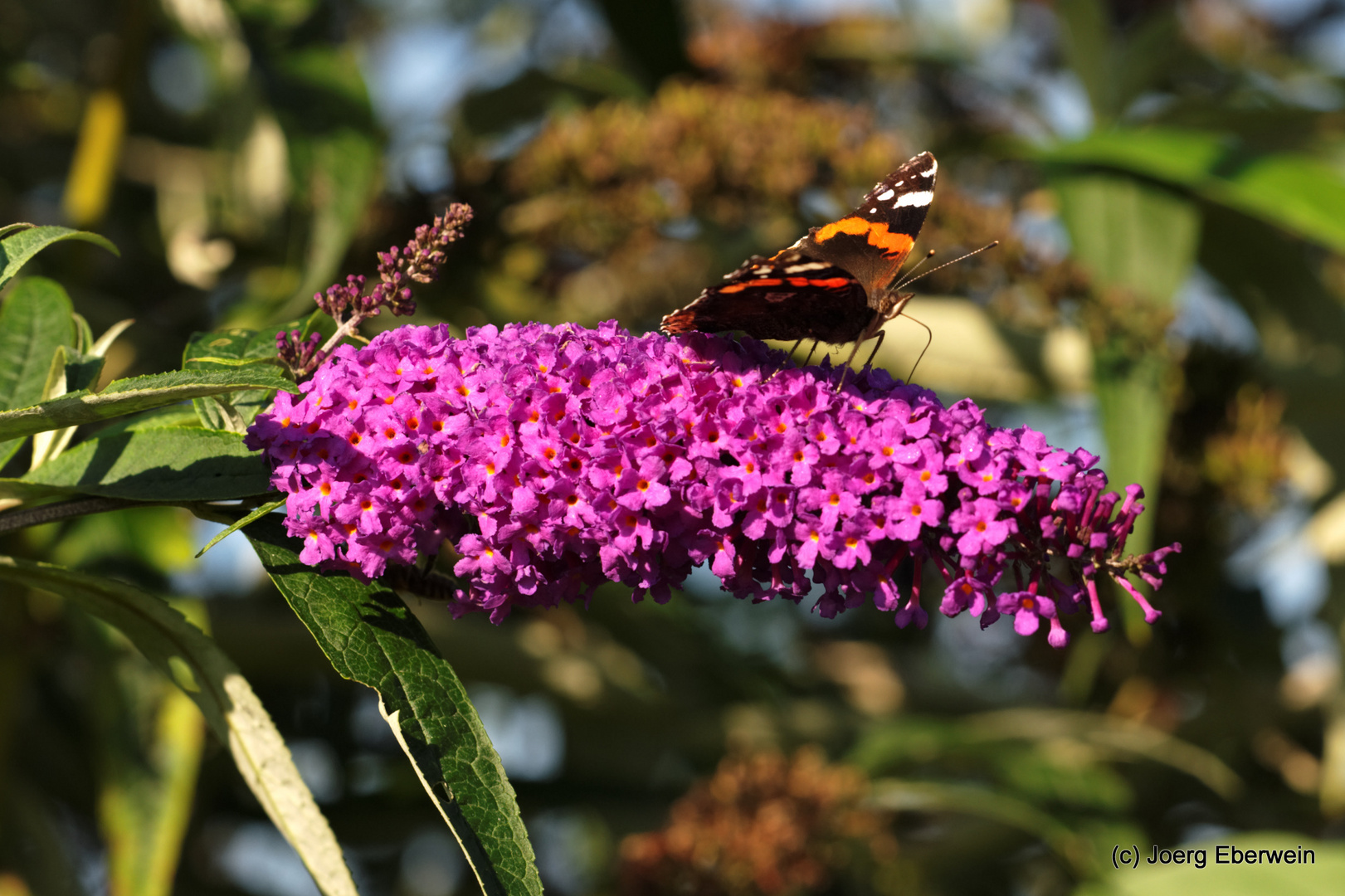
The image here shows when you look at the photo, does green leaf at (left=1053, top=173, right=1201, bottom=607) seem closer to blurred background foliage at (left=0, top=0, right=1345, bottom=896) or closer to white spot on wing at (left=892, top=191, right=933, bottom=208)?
blurred background foliage at (left=0, top=0, right=1345, bottom=896)

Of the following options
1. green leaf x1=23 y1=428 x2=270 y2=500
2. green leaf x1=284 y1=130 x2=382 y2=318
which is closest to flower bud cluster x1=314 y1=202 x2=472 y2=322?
green leaf x1=23 y1=428 x2=270 y2=500

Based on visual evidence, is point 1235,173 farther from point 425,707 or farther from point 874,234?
point 425,707

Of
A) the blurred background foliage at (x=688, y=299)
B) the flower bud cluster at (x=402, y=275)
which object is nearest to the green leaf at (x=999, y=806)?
the blurred background foliage at (x=688, y=299)

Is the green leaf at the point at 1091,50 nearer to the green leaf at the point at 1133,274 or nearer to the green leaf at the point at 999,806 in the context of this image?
the green leaf at the point at 1133,274

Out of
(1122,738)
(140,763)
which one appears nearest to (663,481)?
(140,763)

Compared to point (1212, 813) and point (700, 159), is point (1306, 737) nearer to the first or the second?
point (1212, 813)

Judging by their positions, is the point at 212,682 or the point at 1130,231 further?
the point at 1130,231
